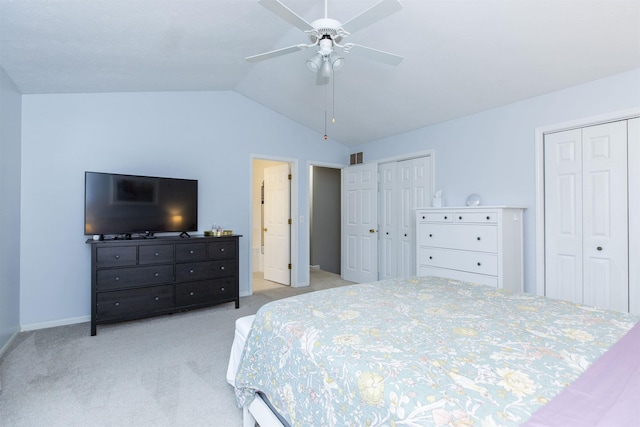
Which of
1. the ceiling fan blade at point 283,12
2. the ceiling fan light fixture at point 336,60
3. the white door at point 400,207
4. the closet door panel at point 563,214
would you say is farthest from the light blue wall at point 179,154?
the ceiling fan blade at point 283,12

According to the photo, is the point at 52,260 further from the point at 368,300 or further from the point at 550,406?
the point at 550,406

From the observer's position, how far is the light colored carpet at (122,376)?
69.9 inches

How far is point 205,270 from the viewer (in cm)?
362

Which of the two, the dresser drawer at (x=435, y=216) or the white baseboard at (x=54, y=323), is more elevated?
the dresser drawer at (x=435, y=216)

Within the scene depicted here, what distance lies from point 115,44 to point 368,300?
2.81 meters

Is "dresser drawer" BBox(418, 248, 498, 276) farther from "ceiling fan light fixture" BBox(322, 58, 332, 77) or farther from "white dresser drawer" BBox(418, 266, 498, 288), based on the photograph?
"ceiling fan light fixture" BBox(322, 58, 332, 77)

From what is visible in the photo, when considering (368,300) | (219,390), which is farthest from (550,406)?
(219,390)

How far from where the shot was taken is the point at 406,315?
1.45 metres

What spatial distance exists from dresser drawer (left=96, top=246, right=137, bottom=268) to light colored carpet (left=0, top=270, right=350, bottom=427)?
26.7 inches

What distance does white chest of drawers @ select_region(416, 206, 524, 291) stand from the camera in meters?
3.00

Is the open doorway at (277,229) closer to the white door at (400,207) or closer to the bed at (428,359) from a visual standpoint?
the white door at (400,207)

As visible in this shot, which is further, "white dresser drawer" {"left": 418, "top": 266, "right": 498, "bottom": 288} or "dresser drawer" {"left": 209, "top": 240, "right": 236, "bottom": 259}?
"dresser drawer" {"left": 209, "top": 240, "right": 236, "bottom": 259}

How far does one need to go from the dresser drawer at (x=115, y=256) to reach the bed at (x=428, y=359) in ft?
7.42

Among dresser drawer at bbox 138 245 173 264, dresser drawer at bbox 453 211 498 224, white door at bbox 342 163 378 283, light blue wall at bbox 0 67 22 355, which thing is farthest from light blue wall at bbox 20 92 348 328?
dresser drawer at bbox 453 211 498 224
